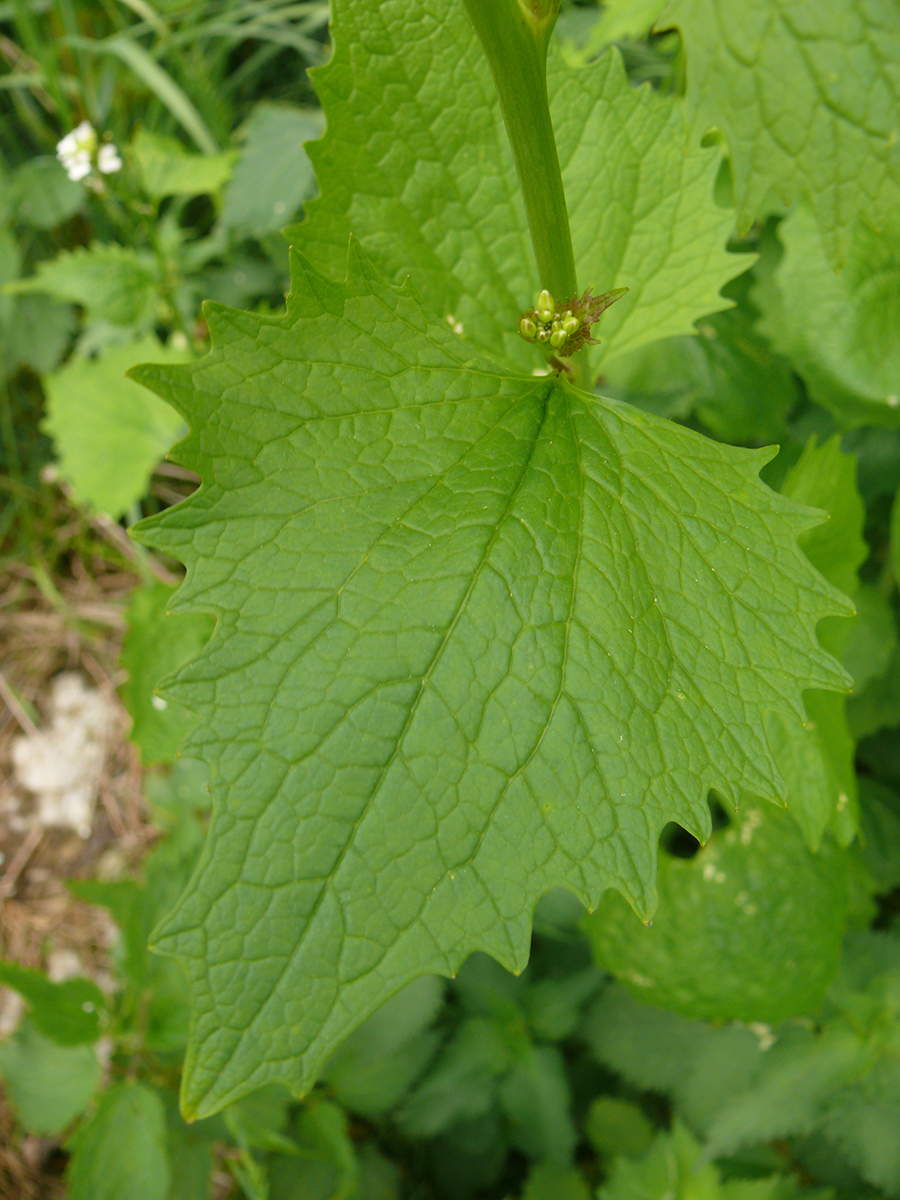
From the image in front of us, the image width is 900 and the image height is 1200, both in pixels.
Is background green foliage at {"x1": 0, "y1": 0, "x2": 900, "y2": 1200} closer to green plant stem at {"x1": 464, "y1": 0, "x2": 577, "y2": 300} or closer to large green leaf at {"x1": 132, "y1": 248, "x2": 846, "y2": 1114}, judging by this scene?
large green leaf at {"x1": 132, "y1": 248, "x2": 846, "y2": 1114}

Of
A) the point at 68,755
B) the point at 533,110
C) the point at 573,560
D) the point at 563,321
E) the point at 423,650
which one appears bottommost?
the point at 68,755

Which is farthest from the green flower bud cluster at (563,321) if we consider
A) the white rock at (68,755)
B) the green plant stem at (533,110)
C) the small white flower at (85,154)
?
the white rock at (68,755)

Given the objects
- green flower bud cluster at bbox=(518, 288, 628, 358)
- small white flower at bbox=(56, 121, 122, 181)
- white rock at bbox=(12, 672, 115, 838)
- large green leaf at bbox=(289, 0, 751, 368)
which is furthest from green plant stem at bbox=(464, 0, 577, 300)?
white rock at bbox=(12, 672, 115, 838)

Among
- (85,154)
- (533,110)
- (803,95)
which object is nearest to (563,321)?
(533,110)

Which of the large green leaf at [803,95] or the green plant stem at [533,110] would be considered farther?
the green plant stem at [533,110]

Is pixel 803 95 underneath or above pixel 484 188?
above

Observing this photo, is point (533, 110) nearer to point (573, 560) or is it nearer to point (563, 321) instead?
point (563, 321)

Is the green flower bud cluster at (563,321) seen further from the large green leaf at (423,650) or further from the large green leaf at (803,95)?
the large green leaf at (803,95)
